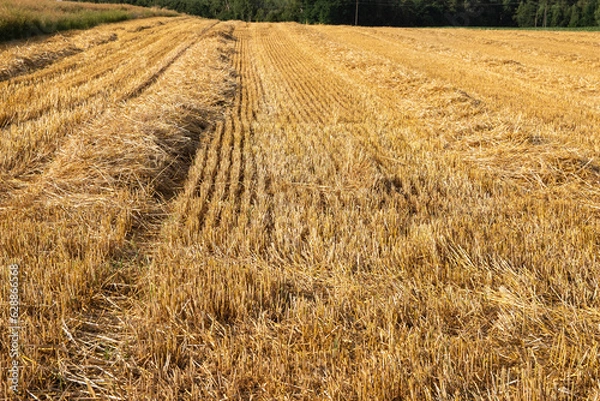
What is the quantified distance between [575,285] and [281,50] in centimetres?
2244

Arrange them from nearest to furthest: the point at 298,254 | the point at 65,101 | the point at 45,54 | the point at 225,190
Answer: the point at 298,254
the point at 225,190
the point at 65,101
the point at 45,54

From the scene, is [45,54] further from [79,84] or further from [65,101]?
[65,101]

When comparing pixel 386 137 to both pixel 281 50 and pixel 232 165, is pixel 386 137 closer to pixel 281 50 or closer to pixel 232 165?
pixel 232 165

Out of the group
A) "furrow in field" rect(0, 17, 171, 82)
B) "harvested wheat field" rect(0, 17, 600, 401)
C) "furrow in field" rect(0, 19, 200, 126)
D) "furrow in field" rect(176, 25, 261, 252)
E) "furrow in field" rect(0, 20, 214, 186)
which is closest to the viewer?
"harvested wheat field" rect(0, 17, 600, 401)

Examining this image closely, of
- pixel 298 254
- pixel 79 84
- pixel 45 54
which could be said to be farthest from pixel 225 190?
pixel 45 54

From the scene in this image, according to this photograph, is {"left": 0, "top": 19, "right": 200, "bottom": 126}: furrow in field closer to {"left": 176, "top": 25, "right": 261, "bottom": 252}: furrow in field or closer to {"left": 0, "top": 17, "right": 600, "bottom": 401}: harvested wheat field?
{"left": 0, "top": 17, "right": 600, "bottom": 401}: harvested wheat field

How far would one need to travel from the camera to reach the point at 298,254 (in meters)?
3.82

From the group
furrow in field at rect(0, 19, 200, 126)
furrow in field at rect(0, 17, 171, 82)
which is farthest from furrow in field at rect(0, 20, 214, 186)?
furrow in field at rect(0, 17, 171, 82)

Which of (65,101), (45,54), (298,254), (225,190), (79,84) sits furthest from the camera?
(45,54)

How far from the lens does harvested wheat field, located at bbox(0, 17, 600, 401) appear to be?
2465 millimetres

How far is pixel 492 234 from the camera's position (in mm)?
4059

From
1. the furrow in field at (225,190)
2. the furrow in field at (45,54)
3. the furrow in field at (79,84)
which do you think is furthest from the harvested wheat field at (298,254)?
the furrow in field at (45,54)

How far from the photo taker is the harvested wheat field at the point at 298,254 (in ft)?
8.09

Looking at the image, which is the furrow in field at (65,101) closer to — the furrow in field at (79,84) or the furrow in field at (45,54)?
the furrow in field at (79,84)
